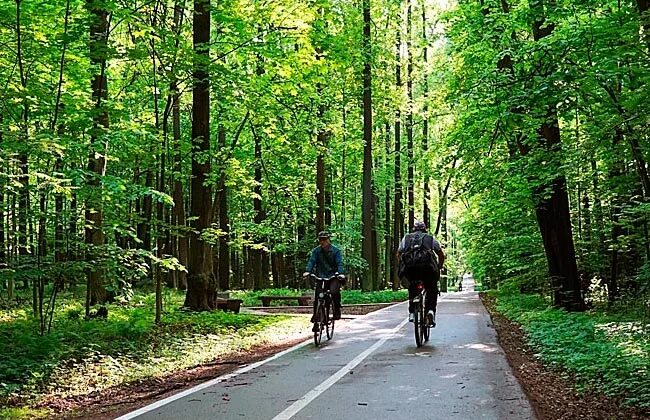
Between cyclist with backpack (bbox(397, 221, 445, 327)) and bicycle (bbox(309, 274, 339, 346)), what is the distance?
1.68 m

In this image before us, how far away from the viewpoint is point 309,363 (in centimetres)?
932

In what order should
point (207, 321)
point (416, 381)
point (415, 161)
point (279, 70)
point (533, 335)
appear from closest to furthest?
1. point (416, 381)
2. point (533, 335)
3. point (207, 321)
4. point (279, 70)
5. point (415, 161)

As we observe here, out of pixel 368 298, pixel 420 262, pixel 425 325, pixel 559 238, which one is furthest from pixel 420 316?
pixel 368 298

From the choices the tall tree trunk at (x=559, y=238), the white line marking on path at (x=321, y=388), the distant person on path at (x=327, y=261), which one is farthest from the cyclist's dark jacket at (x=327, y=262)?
the tall tree trunk at (x=559, y=238)

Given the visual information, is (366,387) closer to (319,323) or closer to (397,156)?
(319,323)

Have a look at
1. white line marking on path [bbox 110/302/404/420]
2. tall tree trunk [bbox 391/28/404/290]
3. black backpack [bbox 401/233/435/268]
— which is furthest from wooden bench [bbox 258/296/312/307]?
black backpack [bbox 401/233/435/268]

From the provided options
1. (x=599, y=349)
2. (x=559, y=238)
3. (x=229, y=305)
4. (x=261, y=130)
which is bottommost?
(x=599, y=349)

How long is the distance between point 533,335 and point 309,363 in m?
4.67

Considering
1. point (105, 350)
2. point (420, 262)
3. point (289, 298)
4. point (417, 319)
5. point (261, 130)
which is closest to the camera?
point (105, 350)

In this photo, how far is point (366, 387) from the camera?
732 cm

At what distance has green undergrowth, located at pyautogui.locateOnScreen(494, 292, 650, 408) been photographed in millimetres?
6750

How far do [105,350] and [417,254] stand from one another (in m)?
5.27

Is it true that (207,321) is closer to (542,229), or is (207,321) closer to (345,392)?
(345,392)

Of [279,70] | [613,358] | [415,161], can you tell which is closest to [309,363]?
[613,358]
